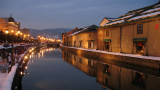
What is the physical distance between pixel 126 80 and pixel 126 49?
12.1 metres

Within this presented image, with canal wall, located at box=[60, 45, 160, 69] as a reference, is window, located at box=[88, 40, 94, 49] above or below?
above

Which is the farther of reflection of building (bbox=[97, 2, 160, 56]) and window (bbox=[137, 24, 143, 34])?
window (bbox=[137, 24, 143, 34])

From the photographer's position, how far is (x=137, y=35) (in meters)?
22.6

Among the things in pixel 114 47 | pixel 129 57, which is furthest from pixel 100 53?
pixel 129 57

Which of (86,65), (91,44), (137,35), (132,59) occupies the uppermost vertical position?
(137,35)

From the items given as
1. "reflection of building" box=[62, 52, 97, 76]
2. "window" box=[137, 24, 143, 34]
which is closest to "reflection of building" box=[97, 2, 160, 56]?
"window" box=[137, 24, 143, 34]

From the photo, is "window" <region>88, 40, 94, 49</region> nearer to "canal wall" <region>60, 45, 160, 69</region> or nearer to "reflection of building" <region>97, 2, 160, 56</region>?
"reflection of building" <region>97, 2, 160, 56</region>

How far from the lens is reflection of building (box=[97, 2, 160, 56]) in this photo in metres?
19.7

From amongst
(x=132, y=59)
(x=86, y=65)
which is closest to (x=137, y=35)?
(x=132, y=59)

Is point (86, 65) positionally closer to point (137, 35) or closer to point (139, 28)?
point (137, 35)

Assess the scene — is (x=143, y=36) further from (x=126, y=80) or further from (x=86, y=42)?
(x=86, y=42)

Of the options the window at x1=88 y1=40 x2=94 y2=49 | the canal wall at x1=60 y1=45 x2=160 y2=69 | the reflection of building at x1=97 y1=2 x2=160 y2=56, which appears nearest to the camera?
the canal wall at x1=60 y1=45 x2=160 y2=69

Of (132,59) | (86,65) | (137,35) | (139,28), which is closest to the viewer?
(132,59)

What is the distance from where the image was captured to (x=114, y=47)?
28.3m
